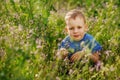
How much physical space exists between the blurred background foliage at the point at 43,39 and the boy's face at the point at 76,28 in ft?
0.62

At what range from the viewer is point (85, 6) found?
21.8ft

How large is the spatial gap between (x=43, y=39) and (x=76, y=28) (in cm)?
45

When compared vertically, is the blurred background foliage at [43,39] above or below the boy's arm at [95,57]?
above

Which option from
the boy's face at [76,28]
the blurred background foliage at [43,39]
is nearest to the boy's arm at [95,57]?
the blurred background foliage at [43,39]

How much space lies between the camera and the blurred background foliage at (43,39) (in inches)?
130

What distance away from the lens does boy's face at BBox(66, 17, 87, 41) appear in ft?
14.5

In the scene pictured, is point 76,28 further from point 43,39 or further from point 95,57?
point 43,39

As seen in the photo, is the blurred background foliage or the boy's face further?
the boy's face

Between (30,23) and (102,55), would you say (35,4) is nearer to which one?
(30,23)

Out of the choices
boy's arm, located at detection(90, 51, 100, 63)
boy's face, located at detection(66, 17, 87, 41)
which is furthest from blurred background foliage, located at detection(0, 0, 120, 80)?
boy's face, located at detection(66, 17, 87, 41)

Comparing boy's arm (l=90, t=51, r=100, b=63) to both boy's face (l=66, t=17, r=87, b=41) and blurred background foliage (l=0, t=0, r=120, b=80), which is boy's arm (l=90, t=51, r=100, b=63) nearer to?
blurred background foliage (l=0, t=0, r=120, b=80)

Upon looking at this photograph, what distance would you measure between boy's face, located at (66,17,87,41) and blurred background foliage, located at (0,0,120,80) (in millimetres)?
190

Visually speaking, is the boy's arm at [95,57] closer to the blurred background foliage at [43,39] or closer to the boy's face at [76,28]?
the blurred background foliage at [43,39]

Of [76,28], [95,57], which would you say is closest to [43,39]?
[76,28]
